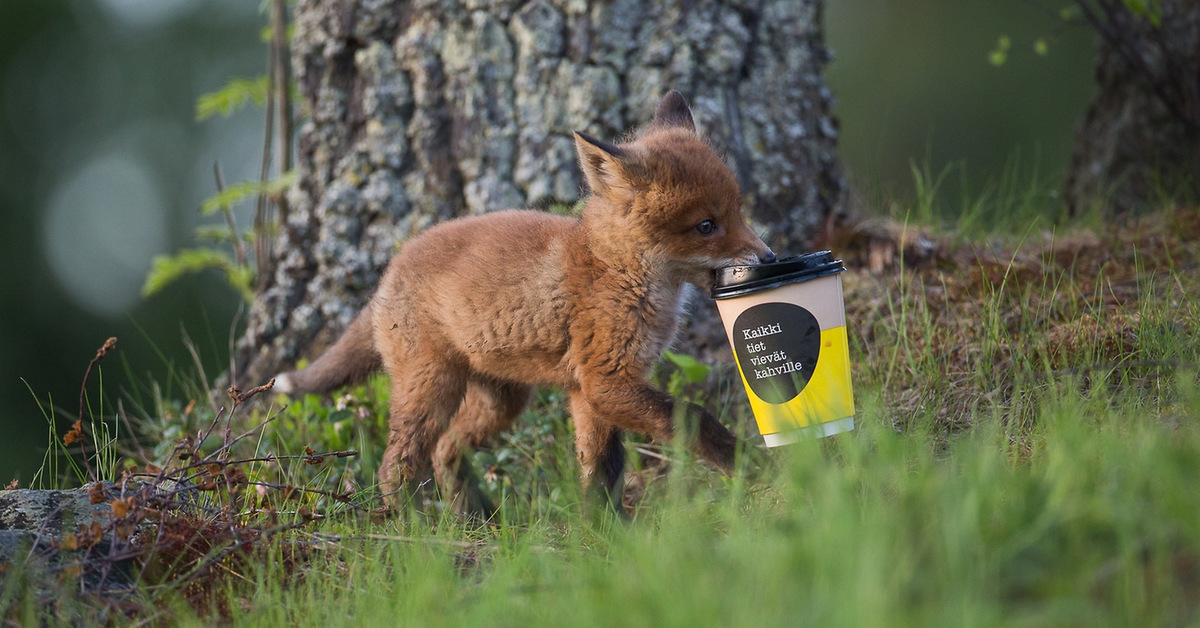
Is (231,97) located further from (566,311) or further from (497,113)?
(566,311)

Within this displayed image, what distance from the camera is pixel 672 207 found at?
3.27 metres

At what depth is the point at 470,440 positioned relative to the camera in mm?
4039

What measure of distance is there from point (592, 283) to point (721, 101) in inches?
72.0

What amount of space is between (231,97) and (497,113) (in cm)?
201

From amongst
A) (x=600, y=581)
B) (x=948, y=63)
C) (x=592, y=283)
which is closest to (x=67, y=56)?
(x=592, y=283)

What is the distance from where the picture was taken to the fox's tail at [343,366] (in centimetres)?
386

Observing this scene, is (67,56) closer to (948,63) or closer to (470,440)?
(470,440)

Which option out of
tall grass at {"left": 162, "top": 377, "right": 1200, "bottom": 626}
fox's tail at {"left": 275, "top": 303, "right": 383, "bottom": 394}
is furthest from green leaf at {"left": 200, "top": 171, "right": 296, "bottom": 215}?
tall grass at {"left": 162, "top": 377, "right": 1200, "bottom": 626}

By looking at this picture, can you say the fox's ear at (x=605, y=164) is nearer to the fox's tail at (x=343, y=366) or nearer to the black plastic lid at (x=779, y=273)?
the black plastic lid at (x=779, y=273)

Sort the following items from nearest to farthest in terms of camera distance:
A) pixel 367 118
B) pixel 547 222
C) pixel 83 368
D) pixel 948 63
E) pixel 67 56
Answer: pixel 547 222
pixel 367 118
pixel 83 368
pixel 67 56
pixel 948 63

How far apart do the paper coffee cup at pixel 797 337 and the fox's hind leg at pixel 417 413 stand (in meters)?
1.45

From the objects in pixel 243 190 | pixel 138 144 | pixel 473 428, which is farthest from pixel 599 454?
pixel 138 144

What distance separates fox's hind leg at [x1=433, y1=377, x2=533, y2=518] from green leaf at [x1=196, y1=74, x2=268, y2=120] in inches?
112

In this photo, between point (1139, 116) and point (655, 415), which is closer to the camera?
point (655, 415)
